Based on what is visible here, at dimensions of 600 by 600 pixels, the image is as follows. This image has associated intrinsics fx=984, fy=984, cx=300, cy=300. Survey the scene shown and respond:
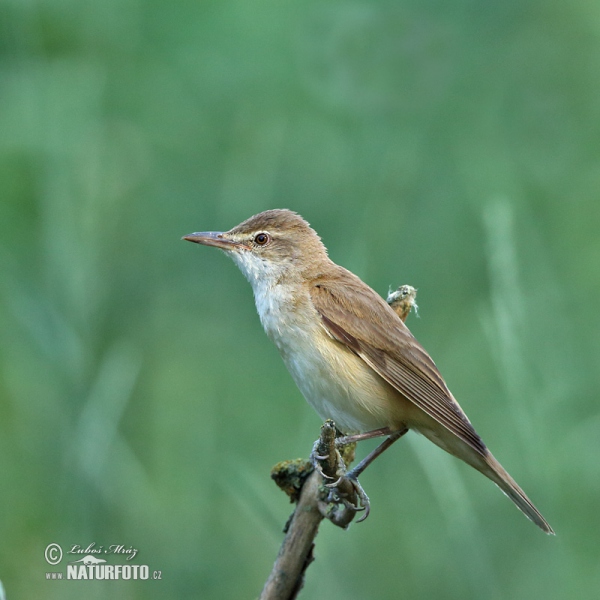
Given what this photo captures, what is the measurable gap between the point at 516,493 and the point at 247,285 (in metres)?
2.21

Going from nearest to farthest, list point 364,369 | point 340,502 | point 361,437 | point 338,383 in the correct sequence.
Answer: point 340,502 < point 361,437 < point 338,383 < point 364,369

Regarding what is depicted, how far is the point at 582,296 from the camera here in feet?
19.2

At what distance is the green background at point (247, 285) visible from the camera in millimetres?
4402

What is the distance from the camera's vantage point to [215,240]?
469 cm

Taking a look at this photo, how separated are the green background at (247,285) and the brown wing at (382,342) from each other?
23cm

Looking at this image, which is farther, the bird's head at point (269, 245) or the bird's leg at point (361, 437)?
the bird's head at point (269, 245)

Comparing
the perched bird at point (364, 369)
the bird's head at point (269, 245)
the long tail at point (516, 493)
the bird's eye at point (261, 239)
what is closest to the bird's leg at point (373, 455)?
the perched bird at point (364, 369)

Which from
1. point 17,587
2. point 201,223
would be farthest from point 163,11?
point 17,587

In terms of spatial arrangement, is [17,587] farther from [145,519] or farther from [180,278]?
[180,278]

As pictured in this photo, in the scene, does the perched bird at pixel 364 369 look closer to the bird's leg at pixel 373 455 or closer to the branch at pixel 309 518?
the bird's leg at pixel 373 455

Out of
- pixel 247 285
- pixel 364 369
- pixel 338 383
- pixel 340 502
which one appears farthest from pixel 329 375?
pixel 247 285

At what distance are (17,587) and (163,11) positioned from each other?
360 centimetres

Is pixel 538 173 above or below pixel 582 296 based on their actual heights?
above

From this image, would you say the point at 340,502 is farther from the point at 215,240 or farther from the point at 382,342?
the point at 215,240
